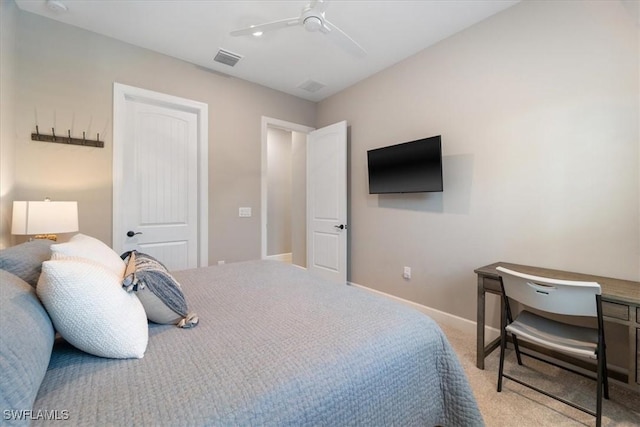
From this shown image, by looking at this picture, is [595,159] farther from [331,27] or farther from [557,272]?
[331,27]

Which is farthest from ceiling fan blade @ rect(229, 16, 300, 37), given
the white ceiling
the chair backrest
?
the chair backrest

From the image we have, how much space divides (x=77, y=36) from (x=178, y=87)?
848 millimetres

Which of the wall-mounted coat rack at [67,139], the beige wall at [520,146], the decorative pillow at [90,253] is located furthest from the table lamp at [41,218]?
the beige wall at [520,146]

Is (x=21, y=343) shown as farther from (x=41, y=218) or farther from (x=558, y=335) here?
(x=558, y=335)

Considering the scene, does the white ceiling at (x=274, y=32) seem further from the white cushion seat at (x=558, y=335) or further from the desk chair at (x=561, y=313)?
the white cushion seat at (x=558, y=335)

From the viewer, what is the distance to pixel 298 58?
2.87m

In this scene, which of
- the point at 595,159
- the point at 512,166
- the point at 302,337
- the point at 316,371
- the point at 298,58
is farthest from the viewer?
the point at 298,58

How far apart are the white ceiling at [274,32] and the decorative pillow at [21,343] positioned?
91.5 inches

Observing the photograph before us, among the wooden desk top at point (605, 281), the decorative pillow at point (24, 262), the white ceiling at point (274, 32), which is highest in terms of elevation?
the white ceiling at point (274, 32)

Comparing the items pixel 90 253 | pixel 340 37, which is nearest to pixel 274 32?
pixel 340 37

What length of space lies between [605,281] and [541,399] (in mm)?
826

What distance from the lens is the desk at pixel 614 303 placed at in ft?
4.33

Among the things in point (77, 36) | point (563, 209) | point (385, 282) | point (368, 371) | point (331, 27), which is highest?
point (77, 36)

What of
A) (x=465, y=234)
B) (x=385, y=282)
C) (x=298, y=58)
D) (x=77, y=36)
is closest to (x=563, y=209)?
(x=465, y=234)
